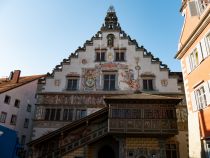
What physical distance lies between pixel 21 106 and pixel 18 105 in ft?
1.95

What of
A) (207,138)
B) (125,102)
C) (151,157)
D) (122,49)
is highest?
(122,49)

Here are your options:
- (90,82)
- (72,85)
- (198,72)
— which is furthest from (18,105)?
(198,72)

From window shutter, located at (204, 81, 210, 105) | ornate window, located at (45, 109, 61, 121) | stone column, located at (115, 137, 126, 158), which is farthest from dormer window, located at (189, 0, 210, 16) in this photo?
ornate window, located at (45, 109, 61, 121)

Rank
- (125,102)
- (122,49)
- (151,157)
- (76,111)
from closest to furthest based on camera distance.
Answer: (151,157) → (125,102) → (76,111) → (122,49)

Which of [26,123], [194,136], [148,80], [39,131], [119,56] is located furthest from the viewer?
[26,123]

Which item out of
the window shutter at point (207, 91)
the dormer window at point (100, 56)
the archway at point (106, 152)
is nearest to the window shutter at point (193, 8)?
the window shutter at point (207, 91)

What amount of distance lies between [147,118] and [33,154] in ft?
34.3

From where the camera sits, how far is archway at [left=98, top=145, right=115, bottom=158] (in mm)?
18984

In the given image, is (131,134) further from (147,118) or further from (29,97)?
(29,97)

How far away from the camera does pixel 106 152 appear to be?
19141 mm

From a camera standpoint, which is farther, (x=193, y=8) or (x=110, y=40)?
(x=110, y=40)

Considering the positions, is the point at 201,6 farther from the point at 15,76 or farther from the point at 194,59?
the point at 15,76

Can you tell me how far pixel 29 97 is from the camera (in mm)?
31969

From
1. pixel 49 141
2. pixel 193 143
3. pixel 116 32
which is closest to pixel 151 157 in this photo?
pixel 193 143
